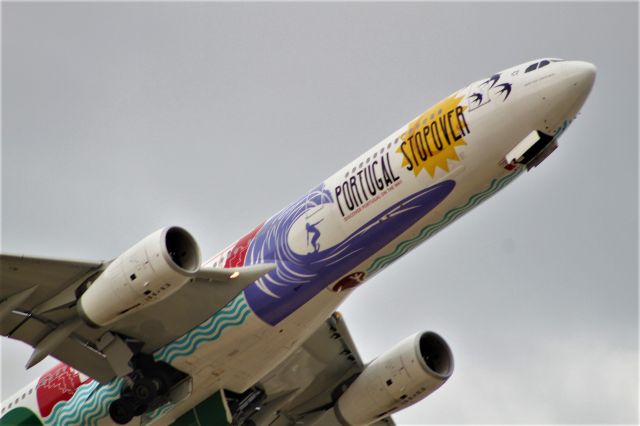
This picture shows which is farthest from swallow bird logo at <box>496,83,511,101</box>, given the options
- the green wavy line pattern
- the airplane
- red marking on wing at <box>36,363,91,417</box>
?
red marking on wing at <box>36,363,91,417</box>

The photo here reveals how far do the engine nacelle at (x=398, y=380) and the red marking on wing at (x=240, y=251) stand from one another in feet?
19.7

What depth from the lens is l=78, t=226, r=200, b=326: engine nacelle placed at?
84.9ft

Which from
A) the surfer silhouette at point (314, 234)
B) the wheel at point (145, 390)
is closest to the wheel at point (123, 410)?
the wheel at point (145, 390)

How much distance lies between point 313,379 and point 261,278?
6.02 meters

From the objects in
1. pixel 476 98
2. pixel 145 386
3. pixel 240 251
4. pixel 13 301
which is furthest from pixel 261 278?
pixel 476 98

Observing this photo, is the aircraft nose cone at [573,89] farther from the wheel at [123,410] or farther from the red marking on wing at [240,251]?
the wheel at [123,410]

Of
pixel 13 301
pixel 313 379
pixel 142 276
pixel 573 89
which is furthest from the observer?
pixel 313 379

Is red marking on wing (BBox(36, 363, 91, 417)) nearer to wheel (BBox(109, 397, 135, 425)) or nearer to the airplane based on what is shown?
the airplane

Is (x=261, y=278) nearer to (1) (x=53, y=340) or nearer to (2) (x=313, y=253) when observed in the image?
(2) (x=313, y=253)

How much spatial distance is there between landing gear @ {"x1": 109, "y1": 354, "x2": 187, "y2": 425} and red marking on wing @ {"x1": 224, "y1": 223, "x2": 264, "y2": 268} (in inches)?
125

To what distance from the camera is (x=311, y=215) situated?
2800 cm

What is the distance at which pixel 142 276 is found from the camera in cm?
2602

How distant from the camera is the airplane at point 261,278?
26.0m

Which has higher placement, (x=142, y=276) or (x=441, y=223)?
(x=142, y=276)
